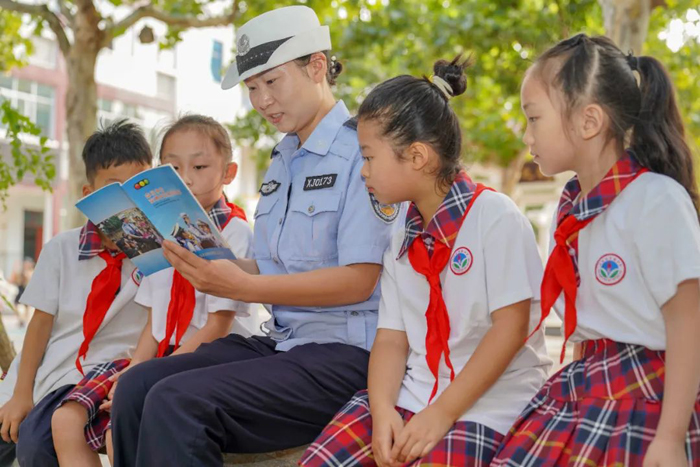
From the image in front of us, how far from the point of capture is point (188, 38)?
1044 inches

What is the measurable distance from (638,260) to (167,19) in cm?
666

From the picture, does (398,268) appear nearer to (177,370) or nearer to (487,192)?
(487,192)

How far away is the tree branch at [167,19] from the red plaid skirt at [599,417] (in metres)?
6.06

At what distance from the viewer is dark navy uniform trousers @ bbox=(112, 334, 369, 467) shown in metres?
2.18

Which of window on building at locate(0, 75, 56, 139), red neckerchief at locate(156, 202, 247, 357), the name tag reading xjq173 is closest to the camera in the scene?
the name tag reading xjq173

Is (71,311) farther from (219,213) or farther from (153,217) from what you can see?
(153,217)

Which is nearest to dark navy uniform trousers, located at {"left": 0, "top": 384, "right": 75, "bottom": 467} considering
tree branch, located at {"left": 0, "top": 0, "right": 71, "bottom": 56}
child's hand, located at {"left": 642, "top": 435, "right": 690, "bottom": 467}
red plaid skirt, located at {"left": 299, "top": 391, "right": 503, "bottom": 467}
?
red plaid skirt, located at {"left": 299, "top": 391, "right": 503, "bottom": 467}

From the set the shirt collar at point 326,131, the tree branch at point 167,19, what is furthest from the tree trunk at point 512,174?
the shirt collar at point 326,131

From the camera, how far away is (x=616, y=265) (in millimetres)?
1965

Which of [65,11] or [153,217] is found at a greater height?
[65,11]

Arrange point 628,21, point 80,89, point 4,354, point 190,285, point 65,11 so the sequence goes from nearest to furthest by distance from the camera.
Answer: point 190,285 → point 4,354 → point 628,21 → point 80,89 → point 65,11

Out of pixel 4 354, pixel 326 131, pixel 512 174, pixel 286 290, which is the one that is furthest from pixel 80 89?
pixel 512 174

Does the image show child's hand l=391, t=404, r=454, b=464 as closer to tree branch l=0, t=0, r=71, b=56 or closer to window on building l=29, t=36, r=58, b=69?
tree branch l=0, t=0, r=71, b=56

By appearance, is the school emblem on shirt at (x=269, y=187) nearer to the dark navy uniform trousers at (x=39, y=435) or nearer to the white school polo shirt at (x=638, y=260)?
the dark navy uniform trousers at (x=39, y=435)
